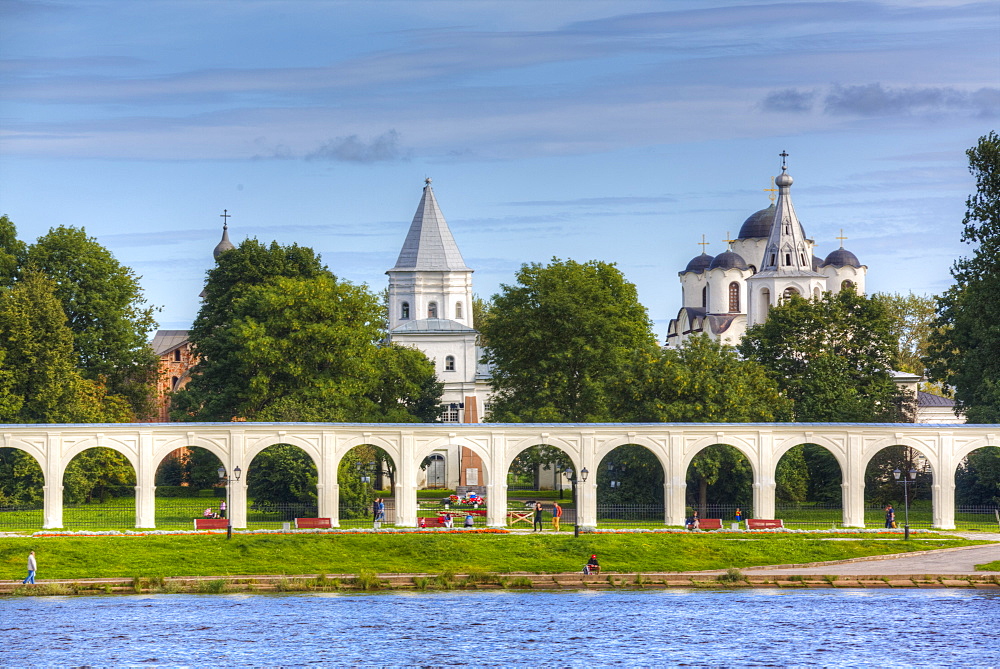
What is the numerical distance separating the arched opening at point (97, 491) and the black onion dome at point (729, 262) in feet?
170

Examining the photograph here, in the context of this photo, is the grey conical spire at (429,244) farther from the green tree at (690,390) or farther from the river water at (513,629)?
the river water at (513,629)

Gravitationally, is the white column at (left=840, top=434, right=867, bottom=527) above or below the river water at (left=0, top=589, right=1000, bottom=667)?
above

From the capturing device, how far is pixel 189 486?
282ft

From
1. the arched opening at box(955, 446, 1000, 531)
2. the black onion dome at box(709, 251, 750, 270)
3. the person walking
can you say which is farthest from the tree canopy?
the black onion dome at box(709, 251, 750, 270)

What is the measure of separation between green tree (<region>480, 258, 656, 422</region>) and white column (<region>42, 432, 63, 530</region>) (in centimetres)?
2190

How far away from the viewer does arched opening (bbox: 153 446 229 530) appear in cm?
6291

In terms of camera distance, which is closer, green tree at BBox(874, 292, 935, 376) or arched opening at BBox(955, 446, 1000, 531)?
arched opening at BBox(955, 446, 1000, 531)

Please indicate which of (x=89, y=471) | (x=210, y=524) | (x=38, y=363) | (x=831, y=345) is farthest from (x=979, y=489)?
(x=38, y=363)

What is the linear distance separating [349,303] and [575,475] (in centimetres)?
1999

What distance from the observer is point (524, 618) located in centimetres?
3931

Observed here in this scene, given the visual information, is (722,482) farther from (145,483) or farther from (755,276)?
(755,276)

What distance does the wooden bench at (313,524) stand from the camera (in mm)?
51719

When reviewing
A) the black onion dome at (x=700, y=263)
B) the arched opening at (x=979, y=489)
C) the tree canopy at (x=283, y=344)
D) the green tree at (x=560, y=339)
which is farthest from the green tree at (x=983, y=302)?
the black onion dome at (x=700, y=263)

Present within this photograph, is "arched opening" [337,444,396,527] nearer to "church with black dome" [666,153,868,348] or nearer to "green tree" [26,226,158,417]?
"green tree" [26,226,158,417]
